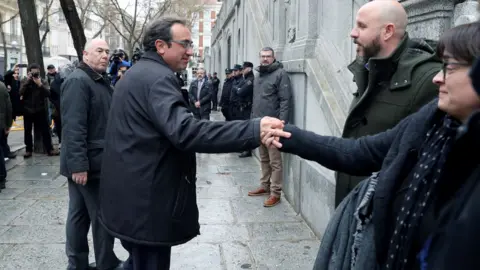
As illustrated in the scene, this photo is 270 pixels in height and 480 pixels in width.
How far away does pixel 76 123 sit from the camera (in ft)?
13.5

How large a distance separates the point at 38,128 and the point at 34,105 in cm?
59

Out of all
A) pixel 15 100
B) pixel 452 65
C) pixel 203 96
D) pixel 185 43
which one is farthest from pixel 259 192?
pixel 15 100

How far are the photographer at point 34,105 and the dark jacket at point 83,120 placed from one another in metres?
6.99

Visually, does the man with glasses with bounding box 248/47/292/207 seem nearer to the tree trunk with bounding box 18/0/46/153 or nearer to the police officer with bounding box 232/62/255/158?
the police officer with bounding box 232/62/255/158

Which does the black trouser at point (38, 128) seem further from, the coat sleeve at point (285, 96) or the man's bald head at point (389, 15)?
the man's bald head at point (389, 15)

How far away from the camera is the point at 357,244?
197 centimetres

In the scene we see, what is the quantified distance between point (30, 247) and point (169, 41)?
313 centimetres

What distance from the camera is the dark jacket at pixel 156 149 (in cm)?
278

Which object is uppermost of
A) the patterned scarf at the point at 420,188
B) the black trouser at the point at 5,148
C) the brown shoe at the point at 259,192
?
the patterned scarf at the point at 420,188

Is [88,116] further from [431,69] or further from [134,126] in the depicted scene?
[431,69]

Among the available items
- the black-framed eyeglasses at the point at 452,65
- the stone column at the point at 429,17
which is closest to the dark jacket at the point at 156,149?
the black-framed eyeglasses at the point at 452,65

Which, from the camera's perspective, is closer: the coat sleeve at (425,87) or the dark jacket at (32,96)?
the coat sleeve at (425,87)

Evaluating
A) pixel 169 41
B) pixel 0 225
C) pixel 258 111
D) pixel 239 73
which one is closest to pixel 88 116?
pixel 169 41

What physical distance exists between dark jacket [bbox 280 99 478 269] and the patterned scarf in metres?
0.03
